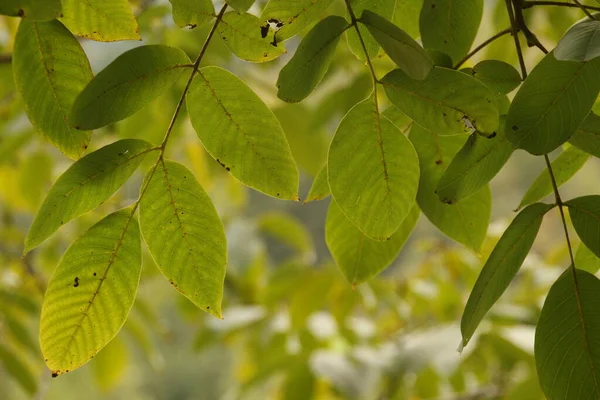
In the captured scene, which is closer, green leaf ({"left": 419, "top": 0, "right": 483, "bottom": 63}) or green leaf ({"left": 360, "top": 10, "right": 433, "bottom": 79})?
green leaf ({"left": 360, "top": 10, "right": 433, "bottom": 79})

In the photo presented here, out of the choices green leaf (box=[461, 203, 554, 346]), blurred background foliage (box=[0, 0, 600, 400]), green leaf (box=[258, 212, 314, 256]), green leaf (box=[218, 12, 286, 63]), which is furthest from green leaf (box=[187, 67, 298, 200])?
green leaf (box=[258, 212, 314, 256])

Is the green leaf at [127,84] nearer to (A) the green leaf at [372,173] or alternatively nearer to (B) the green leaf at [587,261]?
(A) the green leaf at [372,173]

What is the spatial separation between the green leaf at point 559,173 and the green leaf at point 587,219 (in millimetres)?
39

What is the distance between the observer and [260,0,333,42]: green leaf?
1.32ft

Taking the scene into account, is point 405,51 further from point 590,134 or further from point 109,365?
point 109,365

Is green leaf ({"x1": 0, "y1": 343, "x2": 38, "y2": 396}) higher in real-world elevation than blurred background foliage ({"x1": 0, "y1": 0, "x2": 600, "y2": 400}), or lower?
lower

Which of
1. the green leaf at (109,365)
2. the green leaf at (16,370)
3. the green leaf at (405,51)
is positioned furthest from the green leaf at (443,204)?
the green leaf at (109,365)

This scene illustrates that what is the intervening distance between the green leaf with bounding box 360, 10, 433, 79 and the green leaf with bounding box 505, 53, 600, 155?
0.06 meters

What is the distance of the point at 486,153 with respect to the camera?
1.37 feet

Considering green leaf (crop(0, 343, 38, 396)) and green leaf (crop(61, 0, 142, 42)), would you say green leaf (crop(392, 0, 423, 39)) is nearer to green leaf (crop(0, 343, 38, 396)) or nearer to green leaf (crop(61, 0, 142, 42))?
green leaf (crop(61, 0, 142, 42))

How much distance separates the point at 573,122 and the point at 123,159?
25 cm

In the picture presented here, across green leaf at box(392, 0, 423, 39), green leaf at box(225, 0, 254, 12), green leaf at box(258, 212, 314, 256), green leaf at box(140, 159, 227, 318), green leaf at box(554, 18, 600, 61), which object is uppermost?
green leaf at box(554, 18, 600, 61)

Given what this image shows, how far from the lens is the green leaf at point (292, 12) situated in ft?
1.32

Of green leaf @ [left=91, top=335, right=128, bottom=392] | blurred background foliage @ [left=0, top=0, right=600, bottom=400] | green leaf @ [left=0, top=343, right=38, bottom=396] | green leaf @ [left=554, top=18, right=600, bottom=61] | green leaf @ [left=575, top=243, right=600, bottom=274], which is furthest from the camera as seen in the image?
green leaf @ [left=91, top=335, right=128, bottom=392]
